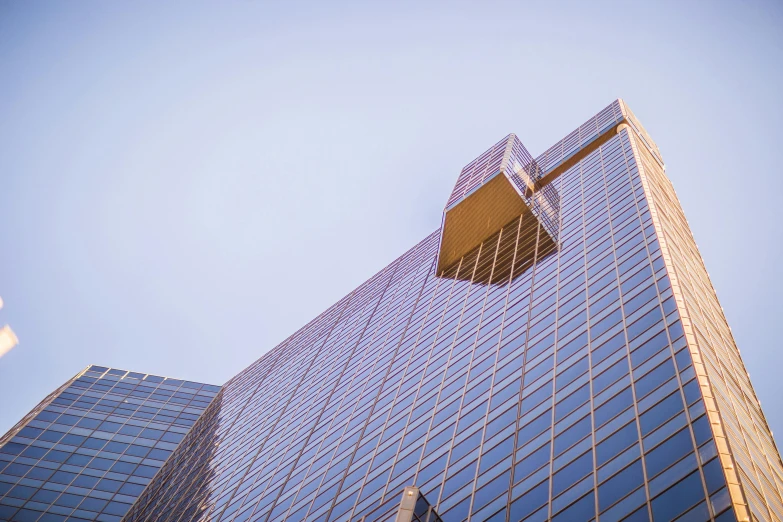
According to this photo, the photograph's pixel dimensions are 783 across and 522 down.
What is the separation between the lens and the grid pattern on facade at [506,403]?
2492 cm

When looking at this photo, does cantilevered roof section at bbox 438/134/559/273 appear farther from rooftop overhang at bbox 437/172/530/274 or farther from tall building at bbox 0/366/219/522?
tall building at bbox 0/366/219/522

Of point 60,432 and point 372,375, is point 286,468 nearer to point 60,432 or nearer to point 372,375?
point 372,375

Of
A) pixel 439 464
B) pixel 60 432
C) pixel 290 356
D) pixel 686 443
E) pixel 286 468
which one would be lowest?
Result: pixel 686 443

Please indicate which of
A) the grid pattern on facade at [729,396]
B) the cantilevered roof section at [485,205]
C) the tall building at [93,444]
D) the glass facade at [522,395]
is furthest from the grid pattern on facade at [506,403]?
the tall building at [93,444]

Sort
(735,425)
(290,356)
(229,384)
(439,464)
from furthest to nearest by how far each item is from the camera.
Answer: (229,384) < (290,356) < (439,464) < (735,425)

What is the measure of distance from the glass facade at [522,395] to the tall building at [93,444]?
2.26 meters

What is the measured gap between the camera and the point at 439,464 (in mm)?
34188

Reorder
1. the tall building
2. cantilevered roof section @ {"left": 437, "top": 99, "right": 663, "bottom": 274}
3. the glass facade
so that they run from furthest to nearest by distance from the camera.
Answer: cantilevered roof section @ {"left": 437, "top": 99, "right": 663, "bottom": 274}
the tall building
the glass facade

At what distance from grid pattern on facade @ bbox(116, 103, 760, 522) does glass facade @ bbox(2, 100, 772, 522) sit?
0.12m

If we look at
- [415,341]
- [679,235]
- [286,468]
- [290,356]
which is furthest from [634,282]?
[290,356]

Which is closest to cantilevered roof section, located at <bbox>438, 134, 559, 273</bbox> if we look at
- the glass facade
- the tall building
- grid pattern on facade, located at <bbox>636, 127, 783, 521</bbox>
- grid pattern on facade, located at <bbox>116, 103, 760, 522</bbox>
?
the glass facade

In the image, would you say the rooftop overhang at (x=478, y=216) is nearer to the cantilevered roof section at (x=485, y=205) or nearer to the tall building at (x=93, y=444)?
the cantilevered roof section at (x=485, y=205)

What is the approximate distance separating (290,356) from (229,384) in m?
16.8

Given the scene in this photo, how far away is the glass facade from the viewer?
965 inches
